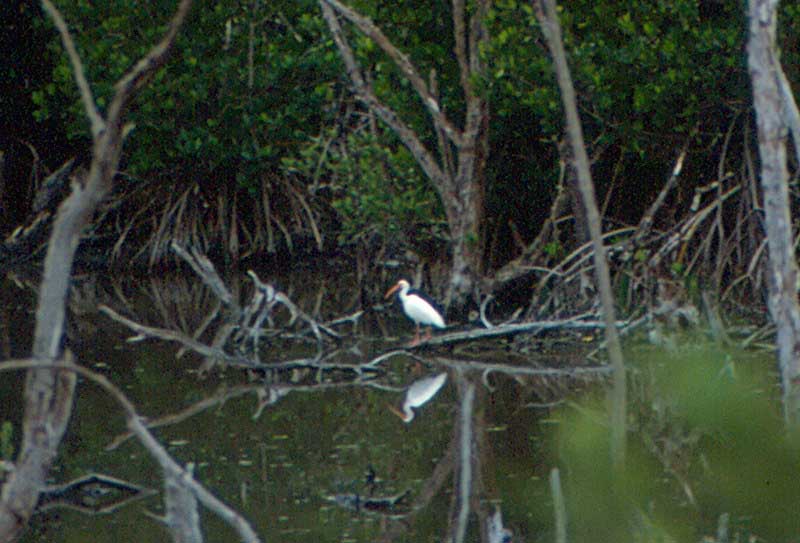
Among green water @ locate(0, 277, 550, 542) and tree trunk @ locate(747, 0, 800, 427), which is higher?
tree trunk @ locate(747, 0, 800, 427)

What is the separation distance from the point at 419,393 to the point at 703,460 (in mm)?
6590

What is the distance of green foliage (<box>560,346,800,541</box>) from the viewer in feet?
7.45

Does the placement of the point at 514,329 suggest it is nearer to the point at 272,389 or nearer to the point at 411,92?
the point at 272,389

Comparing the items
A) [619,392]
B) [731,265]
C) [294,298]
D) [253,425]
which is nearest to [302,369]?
[253,425]

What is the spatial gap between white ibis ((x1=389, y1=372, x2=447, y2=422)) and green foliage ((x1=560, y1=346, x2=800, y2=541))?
18.8 ft

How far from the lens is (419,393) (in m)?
9.12

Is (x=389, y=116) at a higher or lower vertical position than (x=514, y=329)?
higher

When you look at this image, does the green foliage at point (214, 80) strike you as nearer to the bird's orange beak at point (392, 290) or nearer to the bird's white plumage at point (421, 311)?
the bird's orange beak at point (392, 290)

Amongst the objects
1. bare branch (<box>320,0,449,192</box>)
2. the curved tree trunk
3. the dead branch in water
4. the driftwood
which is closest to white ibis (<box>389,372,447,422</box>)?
the curved tree trunk

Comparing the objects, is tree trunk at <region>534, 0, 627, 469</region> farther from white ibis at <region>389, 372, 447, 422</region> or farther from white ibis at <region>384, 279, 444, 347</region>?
white ibis at <region>384, 279, 444, 347</region>

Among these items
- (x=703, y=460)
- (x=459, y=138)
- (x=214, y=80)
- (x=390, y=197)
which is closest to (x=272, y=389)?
(x=459, y=138)

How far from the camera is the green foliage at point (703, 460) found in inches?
89.4

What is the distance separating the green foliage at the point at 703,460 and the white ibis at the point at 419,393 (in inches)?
225

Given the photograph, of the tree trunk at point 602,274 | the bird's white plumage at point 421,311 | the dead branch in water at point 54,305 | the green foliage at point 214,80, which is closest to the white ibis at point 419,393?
the bird's white plumage at point 421,311
